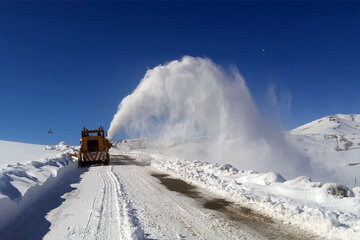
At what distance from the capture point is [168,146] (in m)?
Result: 43.9

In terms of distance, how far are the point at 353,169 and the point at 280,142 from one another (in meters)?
13.0

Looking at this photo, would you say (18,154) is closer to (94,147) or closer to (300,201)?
(94,147)

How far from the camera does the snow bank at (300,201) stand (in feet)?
19.0

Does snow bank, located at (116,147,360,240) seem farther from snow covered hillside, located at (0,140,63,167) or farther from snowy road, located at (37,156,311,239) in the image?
snow covered hillside, located at (0,140,63,167)

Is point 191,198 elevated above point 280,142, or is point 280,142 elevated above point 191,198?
point 280,142

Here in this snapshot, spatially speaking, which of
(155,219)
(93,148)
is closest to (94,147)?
(93,148)

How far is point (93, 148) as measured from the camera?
80.5ft

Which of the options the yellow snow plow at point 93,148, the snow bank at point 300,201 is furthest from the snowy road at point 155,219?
the yellow snow plow at point 93,148

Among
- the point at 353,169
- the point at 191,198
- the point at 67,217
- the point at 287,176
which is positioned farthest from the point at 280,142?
the point at 67,217

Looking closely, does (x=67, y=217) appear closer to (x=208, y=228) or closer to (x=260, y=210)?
(x=208, y=228)

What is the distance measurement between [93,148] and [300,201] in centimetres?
1960

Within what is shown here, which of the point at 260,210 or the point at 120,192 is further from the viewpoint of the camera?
the point at 120,192

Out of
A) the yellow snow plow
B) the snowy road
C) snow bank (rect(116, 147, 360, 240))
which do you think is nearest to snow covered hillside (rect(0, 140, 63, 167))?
the yellow snow plow

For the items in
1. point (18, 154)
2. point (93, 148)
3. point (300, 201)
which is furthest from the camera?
point (18, 154)
